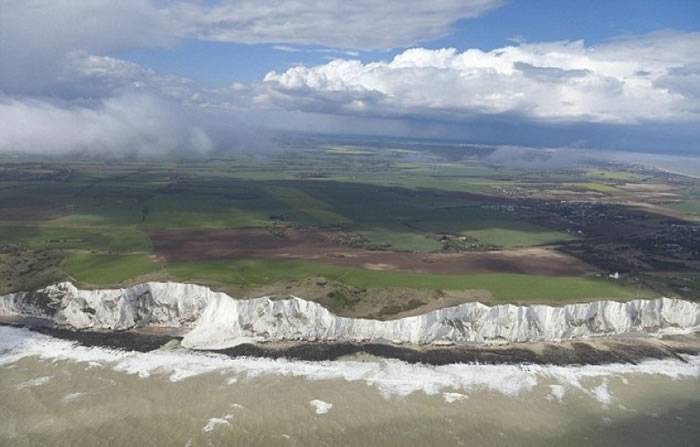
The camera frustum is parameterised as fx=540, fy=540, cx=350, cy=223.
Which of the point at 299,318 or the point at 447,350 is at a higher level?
the point at 299,318

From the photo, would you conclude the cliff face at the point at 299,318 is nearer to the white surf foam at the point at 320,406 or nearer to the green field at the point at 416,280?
the green field at the point at 416,280

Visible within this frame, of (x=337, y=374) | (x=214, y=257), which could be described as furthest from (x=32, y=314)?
(x=337, y=374)

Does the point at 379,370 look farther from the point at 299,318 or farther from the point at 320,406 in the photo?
the point at 299,318

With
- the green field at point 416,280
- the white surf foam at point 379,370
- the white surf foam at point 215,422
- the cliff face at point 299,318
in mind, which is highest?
the green field at point 416,280

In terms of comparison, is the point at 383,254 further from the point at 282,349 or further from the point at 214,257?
the point at 282,349

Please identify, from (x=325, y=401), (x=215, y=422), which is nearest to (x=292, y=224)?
(x=325, y=401)

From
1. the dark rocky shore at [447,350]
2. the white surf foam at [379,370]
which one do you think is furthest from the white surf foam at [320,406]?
the dark rocky shore at [447,350]
